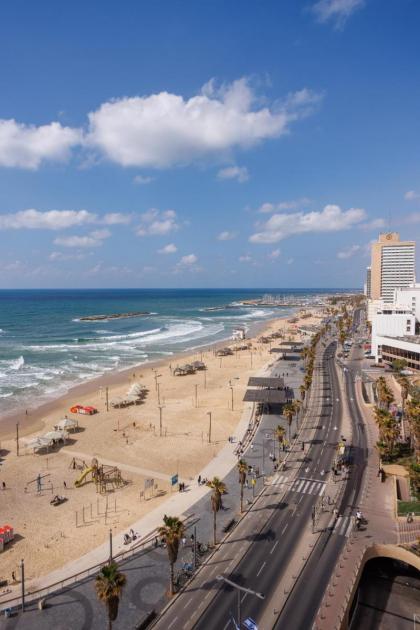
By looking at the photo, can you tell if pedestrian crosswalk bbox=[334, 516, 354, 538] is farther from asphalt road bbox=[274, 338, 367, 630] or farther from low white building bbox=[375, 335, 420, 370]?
low white building bbox=[375, 335, 420, 370]

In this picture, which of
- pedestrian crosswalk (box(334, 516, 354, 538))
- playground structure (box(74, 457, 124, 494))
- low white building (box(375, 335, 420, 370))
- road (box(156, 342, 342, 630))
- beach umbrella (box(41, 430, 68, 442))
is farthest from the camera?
low white building (box(375, 335, 420, 370))

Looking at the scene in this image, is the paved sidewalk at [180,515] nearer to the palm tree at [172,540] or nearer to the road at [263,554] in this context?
the palm tree at [172,540]

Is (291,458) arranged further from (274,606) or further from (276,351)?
(276,351)

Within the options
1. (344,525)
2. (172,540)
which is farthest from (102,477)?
(344,525)

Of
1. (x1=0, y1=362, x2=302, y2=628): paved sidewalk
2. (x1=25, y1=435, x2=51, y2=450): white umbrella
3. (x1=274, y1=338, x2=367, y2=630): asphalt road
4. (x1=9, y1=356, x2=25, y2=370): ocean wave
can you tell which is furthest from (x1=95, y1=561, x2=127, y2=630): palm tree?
(x1=9, y1=356, x2=25, y2=370): ocean wave

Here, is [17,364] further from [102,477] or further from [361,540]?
[361,540]

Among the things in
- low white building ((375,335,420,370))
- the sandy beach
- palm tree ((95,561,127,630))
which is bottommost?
the sandy beach

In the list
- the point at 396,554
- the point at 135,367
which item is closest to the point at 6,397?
the point at 135,367
